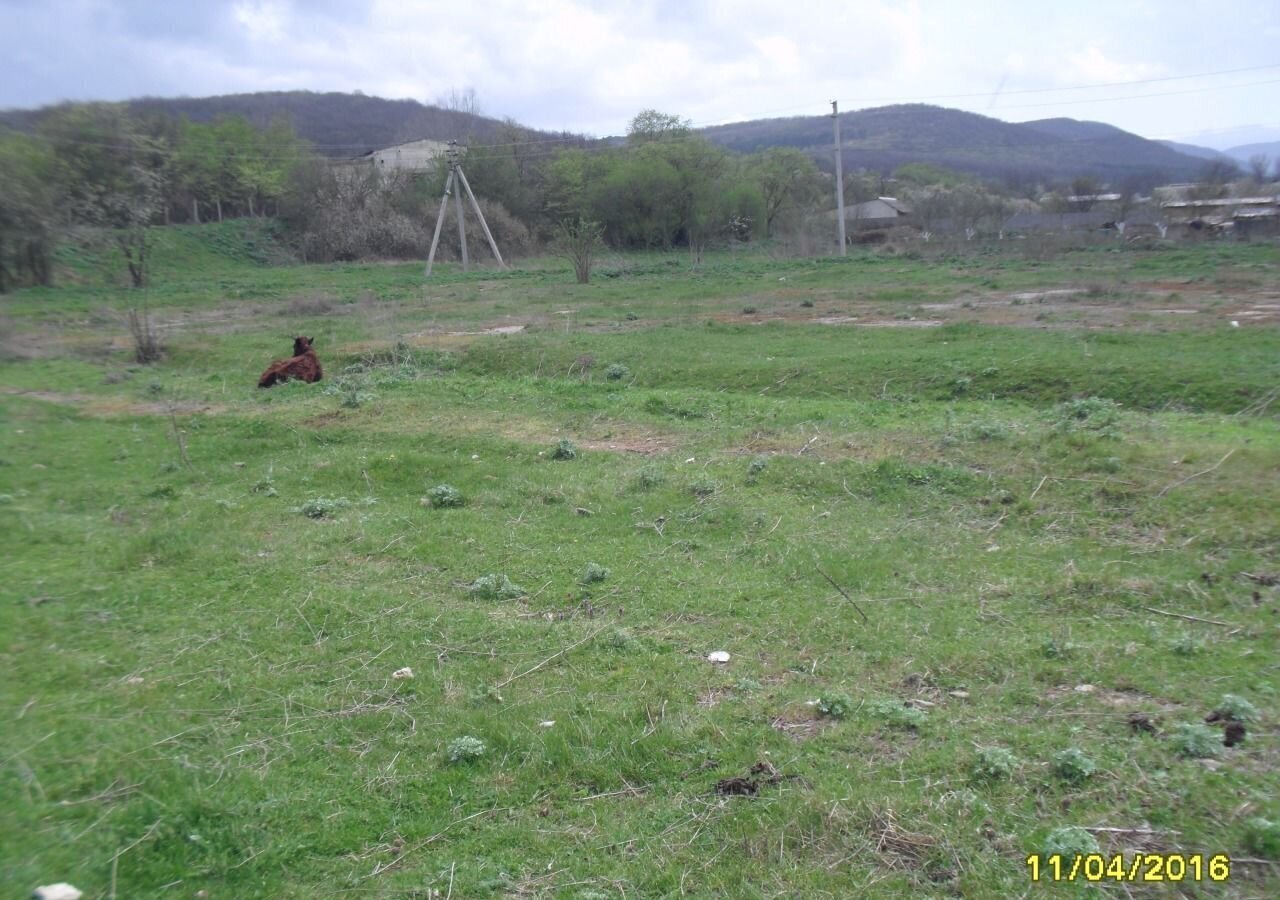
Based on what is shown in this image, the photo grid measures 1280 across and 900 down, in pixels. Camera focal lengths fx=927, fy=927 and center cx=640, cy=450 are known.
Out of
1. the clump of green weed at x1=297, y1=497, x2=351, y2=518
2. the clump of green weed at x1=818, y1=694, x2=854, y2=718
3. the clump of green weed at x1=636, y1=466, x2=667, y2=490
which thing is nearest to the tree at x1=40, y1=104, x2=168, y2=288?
the clump of green weed at x1=297, y1=497, x2=351, y2=518

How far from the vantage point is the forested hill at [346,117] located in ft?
252

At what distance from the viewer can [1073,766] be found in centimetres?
391

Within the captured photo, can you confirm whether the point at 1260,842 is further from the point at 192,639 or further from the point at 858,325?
the point at 858,325

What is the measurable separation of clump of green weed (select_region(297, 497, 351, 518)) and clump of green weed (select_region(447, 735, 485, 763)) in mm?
4942

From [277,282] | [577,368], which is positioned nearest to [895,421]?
[577,368]

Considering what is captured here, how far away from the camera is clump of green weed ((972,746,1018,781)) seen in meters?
3.96

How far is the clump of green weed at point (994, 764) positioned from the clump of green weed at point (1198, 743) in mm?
718

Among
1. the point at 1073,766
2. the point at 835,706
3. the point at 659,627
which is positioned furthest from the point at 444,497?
the point at 1073,766

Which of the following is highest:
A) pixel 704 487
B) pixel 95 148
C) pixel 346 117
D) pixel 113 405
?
pixel 346 117

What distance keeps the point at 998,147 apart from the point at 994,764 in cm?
8663

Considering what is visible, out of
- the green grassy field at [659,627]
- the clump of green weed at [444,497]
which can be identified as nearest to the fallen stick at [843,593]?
the green grassy field at [659,627]

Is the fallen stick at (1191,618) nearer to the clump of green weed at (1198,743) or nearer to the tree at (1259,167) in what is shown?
the clump of green weed at (1198,743)

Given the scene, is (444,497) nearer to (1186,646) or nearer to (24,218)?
(1186,646)

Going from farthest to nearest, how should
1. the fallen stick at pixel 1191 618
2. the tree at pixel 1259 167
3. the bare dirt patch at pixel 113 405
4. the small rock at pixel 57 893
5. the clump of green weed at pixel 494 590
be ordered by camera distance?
the tree at pixel 1259 167 → the bare dirt patch at pixel 113 405 → the clump of green weed at pixel 494 590 → the fallen stick at pixel 1191 618 → the small rock at pixel 57 893
